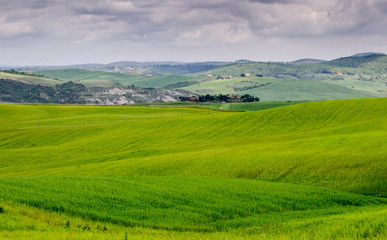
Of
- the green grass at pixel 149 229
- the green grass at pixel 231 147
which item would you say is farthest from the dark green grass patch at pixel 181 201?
the green grass at pixel 231 147

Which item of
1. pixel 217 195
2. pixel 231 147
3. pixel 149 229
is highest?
pixel 149 229

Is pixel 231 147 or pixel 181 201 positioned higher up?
pixel 181 201

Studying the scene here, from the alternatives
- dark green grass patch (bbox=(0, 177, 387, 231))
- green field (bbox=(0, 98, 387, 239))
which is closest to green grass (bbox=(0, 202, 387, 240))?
green field (bbox=(0, 98, 387, 239))

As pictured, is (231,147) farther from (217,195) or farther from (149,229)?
(149,229)

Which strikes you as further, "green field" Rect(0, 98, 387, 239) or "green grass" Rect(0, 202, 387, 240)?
"green field" Rect(0, 98, 387, 239)

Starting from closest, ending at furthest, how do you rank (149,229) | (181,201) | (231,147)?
(149,229), (181,201), (231,147)

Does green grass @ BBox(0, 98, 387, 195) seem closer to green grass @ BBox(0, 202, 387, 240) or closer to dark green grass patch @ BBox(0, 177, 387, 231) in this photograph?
dark green grass patch @ BBox(0, 177, 387, 231)

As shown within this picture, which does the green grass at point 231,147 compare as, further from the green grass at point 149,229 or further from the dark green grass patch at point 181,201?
the green grass at point 149,229

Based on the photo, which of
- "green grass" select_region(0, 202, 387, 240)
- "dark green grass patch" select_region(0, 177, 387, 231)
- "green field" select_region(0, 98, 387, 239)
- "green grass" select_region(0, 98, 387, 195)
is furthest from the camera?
"green grass" select_region(0, 98, 387, 195)

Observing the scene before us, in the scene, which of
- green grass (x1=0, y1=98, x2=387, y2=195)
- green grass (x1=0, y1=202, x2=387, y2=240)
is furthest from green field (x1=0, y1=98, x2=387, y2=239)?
green grass (x1=0, y1=98, x2=387, y2=195)

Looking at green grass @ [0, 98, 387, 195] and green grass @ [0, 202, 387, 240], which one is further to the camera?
green grass @ [0, 98, 387, 195]

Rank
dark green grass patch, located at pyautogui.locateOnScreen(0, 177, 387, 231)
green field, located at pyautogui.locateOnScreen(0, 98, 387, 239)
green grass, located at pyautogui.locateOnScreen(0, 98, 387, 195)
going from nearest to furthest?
1. green field, located at pyautogui.locateOnScreen(0, 98, 387, 239)
2. dark green grass patch, located at pyautogui.locateOnScreen(0, 177, 387, 231)
3. green grass, located at pyautogui.locateOnScreen(0, 98, 387, 195)

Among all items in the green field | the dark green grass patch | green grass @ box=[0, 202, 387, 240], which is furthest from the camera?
the dark green grass patch

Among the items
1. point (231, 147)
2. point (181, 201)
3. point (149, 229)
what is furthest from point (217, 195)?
point (231, 147)
